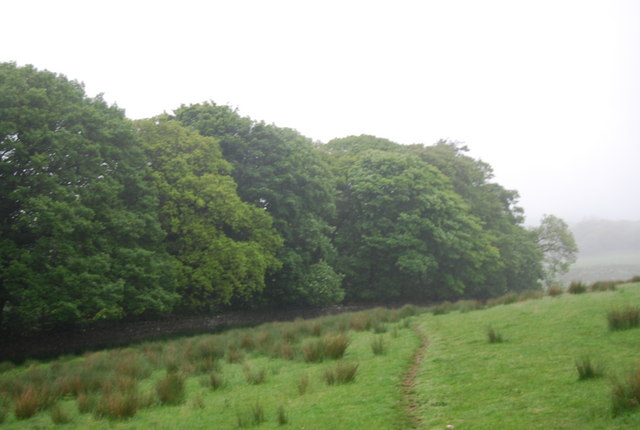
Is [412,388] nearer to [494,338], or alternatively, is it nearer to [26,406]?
[494,338]

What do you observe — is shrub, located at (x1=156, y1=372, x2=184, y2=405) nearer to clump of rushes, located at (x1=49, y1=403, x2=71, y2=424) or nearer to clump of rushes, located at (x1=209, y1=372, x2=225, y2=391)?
clump of rushes, located at (x1=209, y1=372, x2=225, y2=391)

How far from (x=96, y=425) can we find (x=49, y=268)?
1192 centimetres

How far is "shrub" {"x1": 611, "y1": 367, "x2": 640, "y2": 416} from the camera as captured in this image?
5.45 metres

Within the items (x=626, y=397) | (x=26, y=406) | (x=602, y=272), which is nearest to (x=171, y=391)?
(x=26, y=406)

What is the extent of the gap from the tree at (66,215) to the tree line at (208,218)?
0.22ft

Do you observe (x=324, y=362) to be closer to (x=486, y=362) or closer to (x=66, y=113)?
(x=486, y=362)

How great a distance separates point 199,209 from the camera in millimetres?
25281

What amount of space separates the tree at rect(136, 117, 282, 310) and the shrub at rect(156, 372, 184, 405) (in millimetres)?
13656

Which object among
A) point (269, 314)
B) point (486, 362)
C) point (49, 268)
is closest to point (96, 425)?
point (486, 362)

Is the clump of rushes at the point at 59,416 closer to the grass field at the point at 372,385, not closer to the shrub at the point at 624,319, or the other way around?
the grass field at the point at 372,385

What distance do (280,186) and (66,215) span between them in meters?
15.2

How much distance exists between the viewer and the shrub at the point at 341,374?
9.64 meters

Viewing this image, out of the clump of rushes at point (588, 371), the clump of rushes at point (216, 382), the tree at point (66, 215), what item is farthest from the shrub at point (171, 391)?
the tree at point (66, 215)

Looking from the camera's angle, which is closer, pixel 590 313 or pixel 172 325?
pixel 590 313
